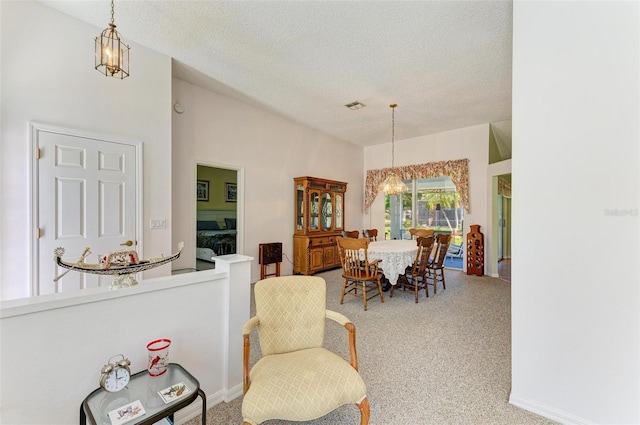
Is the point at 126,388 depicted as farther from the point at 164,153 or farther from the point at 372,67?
the point at 372,67

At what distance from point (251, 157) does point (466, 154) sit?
4.39m

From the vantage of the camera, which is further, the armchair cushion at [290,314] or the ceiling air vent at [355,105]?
the ceiling air vent at [355,105]

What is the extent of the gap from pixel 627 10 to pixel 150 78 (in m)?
3.96

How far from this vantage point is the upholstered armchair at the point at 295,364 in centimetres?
122

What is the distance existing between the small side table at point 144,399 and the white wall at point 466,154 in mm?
5745

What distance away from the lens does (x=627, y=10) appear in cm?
146

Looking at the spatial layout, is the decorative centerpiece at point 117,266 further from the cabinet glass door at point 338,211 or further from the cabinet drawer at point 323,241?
the cabinet glass door at point 338,211

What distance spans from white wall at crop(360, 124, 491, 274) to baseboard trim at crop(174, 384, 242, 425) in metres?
5.30

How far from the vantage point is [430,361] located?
2.30 metres

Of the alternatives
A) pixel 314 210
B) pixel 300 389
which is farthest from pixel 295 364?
pixel 314 210

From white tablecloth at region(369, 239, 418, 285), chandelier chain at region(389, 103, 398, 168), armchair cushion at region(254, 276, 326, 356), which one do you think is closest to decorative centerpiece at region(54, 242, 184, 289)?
armchair cushion at region(254, 276, 326, 356)

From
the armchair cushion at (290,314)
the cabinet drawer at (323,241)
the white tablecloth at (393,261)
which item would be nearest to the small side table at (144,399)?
the armchair cushion at (290,314)

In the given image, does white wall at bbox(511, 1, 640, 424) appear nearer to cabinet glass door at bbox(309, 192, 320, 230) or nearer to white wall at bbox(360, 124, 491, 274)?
cabinet glass door at bbox(309, 192, 320, 230)

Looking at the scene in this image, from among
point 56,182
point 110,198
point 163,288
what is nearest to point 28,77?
point 56,182
